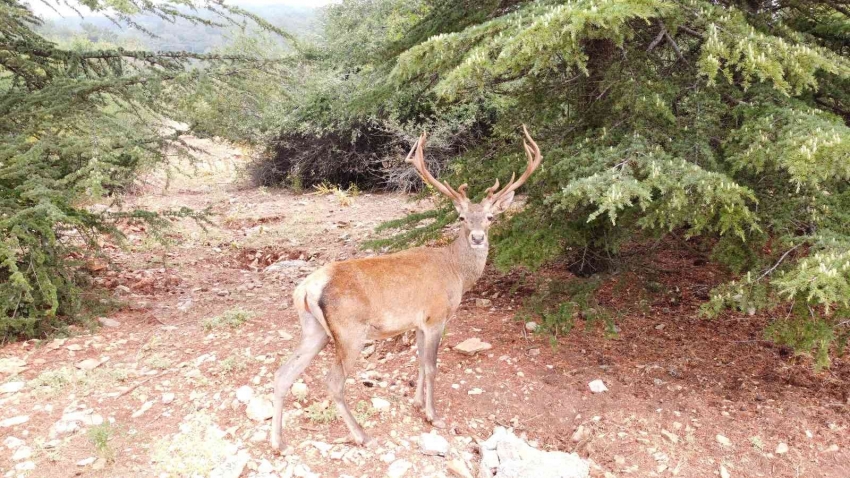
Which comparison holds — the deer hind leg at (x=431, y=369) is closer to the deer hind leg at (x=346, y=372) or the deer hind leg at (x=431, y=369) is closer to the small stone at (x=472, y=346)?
the deer hind leg at (x=346, y=372)

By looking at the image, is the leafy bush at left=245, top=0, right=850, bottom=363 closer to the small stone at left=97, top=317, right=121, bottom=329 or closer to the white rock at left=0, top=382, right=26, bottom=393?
the small stone at left=97, top=317, right=121, bottom=329

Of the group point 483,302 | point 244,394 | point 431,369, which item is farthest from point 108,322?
point 483,302

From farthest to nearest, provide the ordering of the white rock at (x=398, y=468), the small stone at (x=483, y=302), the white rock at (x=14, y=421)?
the small stone at (x=483, y=302), the white rock at (x=14, y=421), the white rock at (x=398, y=468)

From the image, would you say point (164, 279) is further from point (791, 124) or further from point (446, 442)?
point (791, 124)

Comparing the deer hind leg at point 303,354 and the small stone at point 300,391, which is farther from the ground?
the deer hind leg at point 303,354

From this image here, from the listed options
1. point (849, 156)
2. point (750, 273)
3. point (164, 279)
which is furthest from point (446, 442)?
point (164, 279)

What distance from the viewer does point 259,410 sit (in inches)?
178

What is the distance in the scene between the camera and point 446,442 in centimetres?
434

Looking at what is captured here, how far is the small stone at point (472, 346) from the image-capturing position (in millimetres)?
5609

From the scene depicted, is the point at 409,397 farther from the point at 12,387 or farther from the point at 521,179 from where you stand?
the point at 12,387

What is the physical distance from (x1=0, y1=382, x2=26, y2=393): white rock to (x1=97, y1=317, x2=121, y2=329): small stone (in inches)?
52.9

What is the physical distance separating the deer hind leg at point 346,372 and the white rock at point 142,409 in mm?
1629

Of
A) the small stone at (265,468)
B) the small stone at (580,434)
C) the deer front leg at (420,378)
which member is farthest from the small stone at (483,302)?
the small stone at (265,468)

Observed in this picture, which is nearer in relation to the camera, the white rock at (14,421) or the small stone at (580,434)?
the white rock at (14,421)
